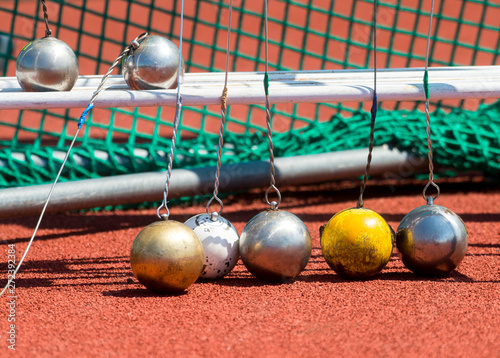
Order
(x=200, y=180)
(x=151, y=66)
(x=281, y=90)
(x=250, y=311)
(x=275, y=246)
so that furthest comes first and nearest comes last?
1. (x=200, y=180)
2. (x=151, y=66)
3. (x=281, y=90)
4. (x=275, y=246)
5. (x=250, y=311)

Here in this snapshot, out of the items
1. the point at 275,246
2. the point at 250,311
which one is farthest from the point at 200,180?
the point at 250,311

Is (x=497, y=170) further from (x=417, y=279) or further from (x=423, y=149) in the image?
(x=417, y=279)

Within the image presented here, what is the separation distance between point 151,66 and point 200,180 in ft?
4.05

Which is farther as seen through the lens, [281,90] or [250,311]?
[281,90]

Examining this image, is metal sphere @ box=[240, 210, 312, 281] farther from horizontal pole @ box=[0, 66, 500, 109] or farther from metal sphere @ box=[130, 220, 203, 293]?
horizontal pole @ box=[0, 66, 500, 109]

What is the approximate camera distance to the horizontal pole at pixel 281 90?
305 centimetres

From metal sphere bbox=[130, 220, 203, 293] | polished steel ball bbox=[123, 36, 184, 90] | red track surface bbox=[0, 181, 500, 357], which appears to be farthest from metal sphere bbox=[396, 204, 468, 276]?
polished steel ball bbox=[123, 36, 184, 90]

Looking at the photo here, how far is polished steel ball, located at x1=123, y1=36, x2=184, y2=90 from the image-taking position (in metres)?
3.35

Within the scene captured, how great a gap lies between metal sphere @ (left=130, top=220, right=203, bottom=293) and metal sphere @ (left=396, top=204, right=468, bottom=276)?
96 cm

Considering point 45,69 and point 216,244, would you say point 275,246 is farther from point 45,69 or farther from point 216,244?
point 45,69

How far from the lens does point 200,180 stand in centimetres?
444

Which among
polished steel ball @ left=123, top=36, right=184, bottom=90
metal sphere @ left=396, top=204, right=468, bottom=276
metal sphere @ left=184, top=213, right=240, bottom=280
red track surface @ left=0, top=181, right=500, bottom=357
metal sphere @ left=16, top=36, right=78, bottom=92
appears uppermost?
polished steel ball @ left=123, top=36, right=184, bottom=90

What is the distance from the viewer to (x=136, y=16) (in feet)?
47.2

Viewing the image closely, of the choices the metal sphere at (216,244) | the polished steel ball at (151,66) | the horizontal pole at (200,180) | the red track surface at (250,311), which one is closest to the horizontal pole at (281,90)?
the polished steel ball at (151,66)
